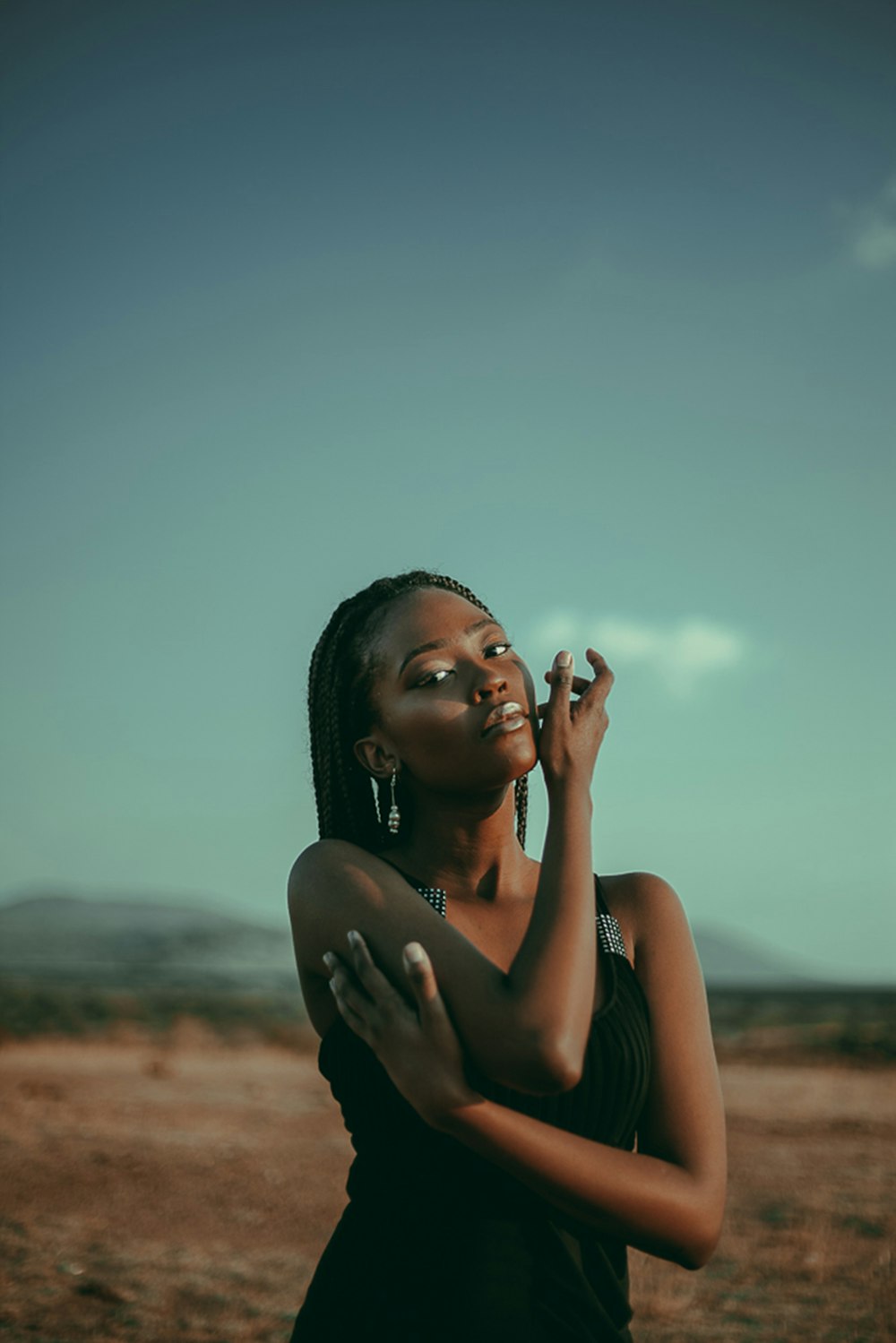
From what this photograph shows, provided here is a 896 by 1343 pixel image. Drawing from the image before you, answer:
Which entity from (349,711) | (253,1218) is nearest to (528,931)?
(349,711)

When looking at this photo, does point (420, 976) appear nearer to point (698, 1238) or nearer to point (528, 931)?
point (528, 931)

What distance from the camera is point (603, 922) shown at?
8.41ft

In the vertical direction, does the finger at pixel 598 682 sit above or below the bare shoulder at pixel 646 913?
above

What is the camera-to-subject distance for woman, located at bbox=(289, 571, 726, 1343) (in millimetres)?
2125

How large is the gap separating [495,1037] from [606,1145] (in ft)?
1.20

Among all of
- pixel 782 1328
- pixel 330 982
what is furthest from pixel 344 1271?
pixel 782 1328

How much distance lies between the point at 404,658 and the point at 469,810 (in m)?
0.40

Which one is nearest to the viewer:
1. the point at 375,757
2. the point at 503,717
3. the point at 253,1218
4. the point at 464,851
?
the point at 503,717

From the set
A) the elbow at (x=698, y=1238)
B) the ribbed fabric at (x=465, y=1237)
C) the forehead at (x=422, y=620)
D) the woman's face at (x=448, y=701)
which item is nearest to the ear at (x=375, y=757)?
the woman's face at (x=448, y=701)

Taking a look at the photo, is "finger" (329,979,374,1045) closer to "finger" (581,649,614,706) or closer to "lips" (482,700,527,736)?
"lips" (482,700,527,736)

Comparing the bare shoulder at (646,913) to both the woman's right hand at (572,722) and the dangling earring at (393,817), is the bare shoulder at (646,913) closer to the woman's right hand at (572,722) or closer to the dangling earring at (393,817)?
the woman's right hand at (572,722)

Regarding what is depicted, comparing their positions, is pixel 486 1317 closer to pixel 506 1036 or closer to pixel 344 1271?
pixel 344 1271

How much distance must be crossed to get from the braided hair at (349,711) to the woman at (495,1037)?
0.17 metres

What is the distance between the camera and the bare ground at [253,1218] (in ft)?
27.5
